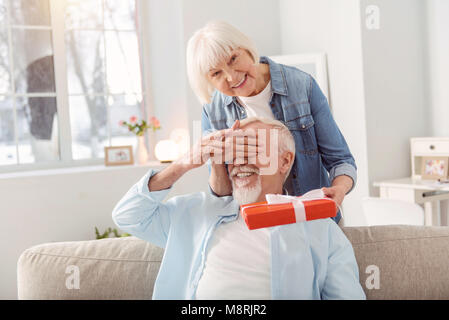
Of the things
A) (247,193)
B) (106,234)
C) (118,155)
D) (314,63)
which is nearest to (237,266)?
(247,193)

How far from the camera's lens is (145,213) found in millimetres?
1430

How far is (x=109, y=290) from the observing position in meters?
1.50

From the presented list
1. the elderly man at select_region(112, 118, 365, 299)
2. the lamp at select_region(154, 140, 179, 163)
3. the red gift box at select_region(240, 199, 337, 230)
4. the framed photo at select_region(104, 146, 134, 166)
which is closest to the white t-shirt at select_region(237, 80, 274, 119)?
the elderly man at select_region(112, 118, 365, 299)

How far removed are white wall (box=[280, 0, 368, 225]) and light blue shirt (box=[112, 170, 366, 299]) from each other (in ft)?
7.40

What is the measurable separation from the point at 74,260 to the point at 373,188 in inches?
98.7

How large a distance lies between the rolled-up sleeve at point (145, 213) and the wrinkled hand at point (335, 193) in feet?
1.50

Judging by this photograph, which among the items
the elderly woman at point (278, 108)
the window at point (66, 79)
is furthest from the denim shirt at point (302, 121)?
the window at point (66, 79)

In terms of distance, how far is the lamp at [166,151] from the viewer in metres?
3.73

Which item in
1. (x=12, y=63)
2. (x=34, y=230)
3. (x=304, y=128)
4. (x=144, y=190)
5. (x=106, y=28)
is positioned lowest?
(x=34, y=230)

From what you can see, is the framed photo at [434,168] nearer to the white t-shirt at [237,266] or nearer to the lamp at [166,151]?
the lamp at [166,151]

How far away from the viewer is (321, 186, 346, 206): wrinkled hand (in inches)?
54.0

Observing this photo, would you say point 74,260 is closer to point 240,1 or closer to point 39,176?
point 39,176

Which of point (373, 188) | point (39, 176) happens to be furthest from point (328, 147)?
point (39, 176)
